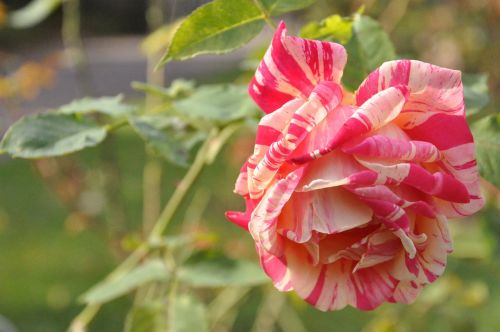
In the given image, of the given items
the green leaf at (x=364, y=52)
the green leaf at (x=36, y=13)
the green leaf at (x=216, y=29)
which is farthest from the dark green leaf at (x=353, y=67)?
the green leaf at (x=36, y=13)

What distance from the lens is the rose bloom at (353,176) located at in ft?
1.84

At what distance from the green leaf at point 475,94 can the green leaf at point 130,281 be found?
487 millimetres

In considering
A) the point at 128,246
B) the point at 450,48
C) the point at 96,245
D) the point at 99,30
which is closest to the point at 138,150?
the point at 96,245

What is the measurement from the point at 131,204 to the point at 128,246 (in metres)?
3.52

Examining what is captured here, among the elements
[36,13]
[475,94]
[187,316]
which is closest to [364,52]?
[475,94]

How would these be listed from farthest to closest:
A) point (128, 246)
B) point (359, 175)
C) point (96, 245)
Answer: point (96, 245) → point (128, 246) → point (359, 175)

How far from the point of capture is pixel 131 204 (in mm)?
4621

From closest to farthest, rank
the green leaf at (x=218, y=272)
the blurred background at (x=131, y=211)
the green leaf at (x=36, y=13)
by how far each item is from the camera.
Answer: the green leaf at (x=218, y=272), the green leaf at (x=36, y=13), the blurred background at (x=131, y=211)

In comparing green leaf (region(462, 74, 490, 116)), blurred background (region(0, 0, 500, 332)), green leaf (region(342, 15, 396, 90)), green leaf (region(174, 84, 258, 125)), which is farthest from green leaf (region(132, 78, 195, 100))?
green leaf (region(462, 74, 490, 116))

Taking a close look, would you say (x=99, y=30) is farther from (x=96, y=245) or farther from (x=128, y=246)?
(x=128, y=246)

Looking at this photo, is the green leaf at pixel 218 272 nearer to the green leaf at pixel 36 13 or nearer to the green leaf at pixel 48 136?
the green leaf at pixel 48 136

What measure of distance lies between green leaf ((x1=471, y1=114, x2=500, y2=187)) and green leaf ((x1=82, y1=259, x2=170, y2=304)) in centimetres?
52

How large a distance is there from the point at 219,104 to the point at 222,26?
0.22m

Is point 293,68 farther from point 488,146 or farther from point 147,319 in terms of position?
point 147,319
